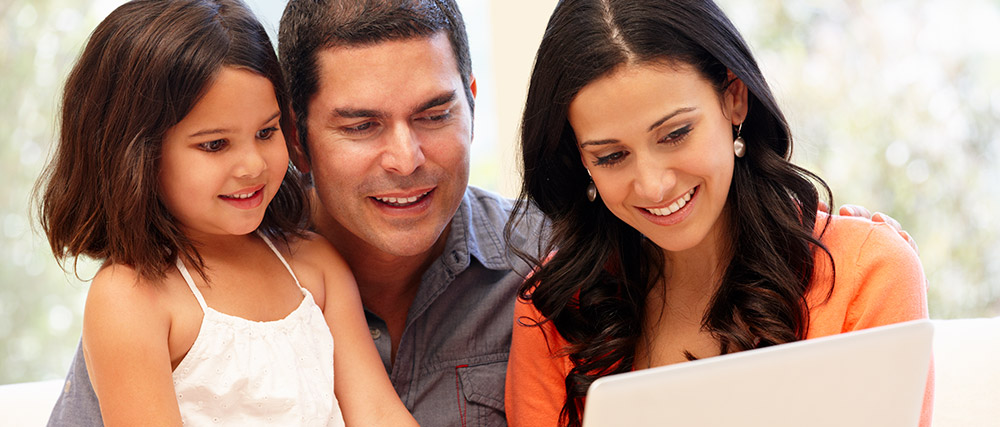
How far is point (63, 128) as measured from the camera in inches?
61.7

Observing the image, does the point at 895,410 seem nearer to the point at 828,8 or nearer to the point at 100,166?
the point at 100,166

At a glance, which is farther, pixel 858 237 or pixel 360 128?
pixel 360 128

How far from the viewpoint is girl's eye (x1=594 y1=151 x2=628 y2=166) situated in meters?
1.57

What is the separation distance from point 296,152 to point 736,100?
913mm

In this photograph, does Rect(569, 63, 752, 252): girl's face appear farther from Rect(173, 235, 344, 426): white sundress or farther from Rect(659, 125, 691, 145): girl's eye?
Rect(173, 235, 344, 426): white sundress

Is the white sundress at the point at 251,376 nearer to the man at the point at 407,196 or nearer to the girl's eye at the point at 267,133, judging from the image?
the girl's eye at the point at 267,133

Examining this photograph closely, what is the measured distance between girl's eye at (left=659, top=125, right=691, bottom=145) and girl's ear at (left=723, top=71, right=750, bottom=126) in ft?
0.42

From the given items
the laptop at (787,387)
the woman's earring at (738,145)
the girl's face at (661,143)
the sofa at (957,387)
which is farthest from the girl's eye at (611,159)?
the sofa at (957,387)

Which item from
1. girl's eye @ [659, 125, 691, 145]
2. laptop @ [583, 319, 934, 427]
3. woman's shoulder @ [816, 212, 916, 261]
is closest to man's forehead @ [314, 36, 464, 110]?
girl's eye @ [659, 125, 691, 145]

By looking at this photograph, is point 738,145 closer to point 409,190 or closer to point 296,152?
point 409,190

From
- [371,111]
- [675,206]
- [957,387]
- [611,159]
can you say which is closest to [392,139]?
[371,111]

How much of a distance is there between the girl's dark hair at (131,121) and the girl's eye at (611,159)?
603mm

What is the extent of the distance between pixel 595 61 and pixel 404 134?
47cm

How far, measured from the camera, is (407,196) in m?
1.90
